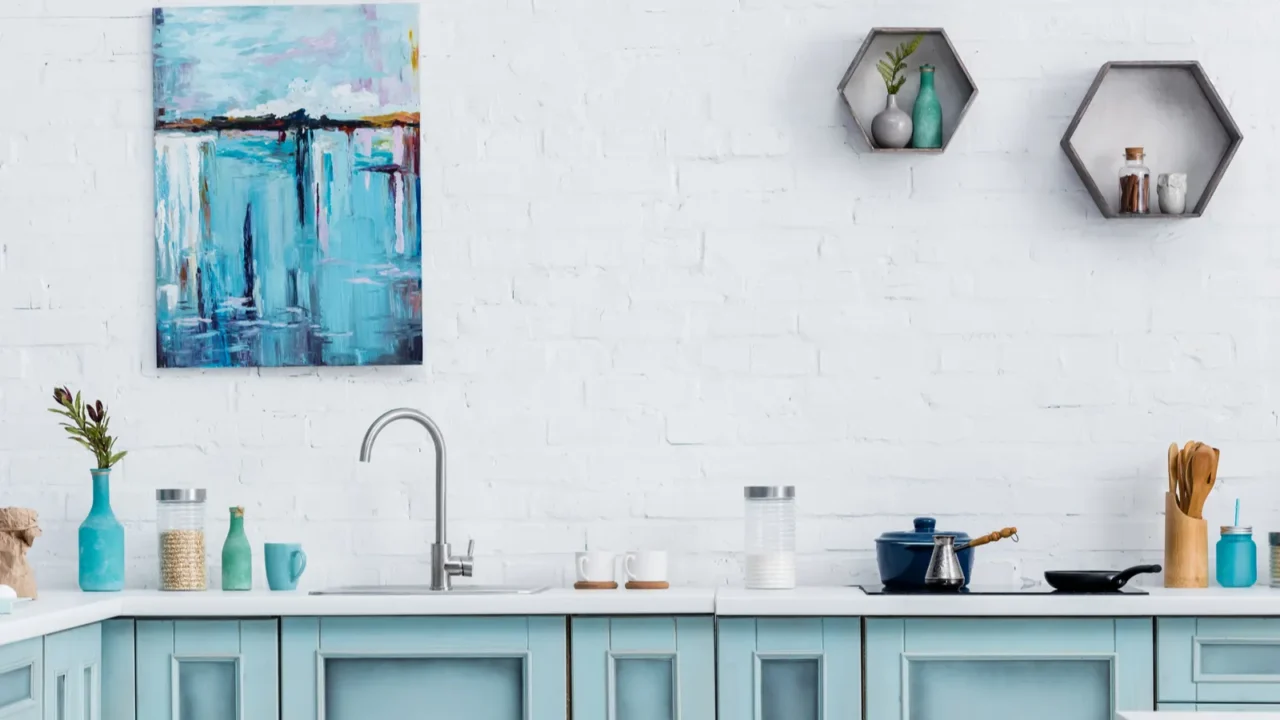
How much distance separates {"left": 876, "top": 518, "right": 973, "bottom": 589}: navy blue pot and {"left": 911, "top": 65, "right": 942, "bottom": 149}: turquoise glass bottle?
917 mm

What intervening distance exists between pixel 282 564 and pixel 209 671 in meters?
0.33

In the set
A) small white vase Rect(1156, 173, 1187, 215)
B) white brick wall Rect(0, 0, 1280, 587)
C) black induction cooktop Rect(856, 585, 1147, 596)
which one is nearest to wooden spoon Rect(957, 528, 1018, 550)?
black induction cooktop Rect(856, 585, 1147, 596)

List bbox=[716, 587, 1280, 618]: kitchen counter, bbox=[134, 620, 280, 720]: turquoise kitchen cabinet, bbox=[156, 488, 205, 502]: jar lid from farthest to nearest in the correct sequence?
bbox=[156, 488, 205, 502]: jar lid → bbox=[134, 620, 280, 720]: turquoise kitchen cabinet → bbox=[716, 587, 1280, 618]: kitchen counter

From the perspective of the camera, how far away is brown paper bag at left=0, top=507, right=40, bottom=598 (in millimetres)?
2932

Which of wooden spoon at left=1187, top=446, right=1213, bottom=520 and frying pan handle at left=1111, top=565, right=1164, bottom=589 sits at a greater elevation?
wooden spoon at left=1187, top=446, right=1213, bottom=520

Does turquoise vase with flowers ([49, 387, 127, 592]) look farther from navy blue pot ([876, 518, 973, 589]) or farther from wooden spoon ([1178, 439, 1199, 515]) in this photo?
wooden spoon ([1178, 439, 1199, 515])

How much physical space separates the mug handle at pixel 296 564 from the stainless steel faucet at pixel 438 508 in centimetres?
28

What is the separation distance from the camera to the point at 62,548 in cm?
331

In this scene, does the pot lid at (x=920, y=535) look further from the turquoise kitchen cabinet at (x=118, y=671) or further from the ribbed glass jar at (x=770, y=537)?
the turquoise kitchen cabinet at (x=118, y=671)

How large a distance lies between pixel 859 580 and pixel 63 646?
179cm

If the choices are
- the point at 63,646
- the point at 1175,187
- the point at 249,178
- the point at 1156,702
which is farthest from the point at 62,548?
the point at 1175,187

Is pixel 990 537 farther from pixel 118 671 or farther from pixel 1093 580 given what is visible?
pixel 118 671

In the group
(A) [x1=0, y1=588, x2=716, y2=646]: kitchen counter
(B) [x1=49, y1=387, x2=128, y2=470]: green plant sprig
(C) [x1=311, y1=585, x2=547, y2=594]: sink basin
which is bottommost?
(C) [x1=311, y1=585, x2=547, y2=594]: sink basin

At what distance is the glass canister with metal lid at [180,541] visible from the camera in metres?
3.12
